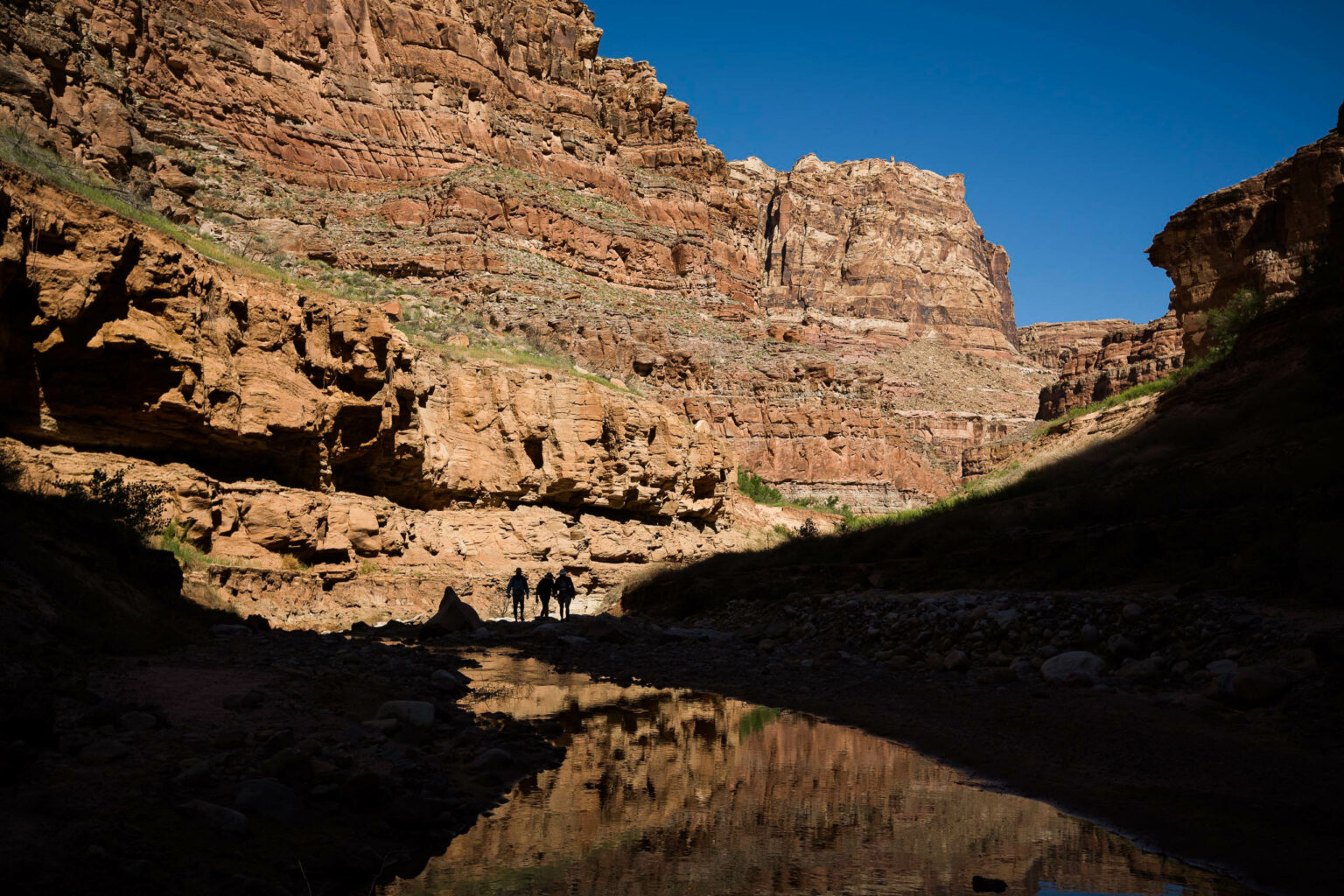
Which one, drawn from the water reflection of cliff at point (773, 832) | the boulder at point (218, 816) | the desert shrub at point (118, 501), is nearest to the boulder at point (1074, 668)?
the water reflection of cliff at point (773, 832)

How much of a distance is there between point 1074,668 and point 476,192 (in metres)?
70.5

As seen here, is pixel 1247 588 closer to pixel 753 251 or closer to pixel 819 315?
pixel 753 251

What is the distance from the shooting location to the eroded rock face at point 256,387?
14.9 m

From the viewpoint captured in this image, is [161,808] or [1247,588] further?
[1247,588]

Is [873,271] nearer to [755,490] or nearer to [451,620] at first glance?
[755,490]

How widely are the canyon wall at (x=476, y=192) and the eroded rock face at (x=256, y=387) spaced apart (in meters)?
0.37

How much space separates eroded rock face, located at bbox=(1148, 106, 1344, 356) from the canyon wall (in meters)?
23.1

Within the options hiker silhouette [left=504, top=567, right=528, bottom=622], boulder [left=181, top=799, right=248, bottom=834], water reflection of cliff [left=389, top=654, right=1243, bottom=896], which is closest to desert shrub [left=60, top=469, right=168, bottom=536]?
water reflection of cliff [left=389, top=654, right=1243, bottom=896]


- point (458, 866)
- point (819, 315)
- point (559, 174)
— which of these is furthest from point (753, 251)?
point (458, 866)

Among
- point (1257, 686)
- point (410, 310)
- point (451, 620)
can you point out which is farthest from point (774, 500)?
point (1257, 686)

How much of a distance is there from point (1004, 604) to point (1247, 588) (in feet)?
10.1

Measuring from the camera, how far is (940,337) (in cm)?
18650

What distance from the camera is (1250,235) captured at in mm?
30906

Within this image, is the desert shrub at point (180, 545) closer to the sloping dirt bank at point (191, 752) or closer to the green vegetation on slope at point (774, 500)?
the sloping dirt bank at point (191, 752)
